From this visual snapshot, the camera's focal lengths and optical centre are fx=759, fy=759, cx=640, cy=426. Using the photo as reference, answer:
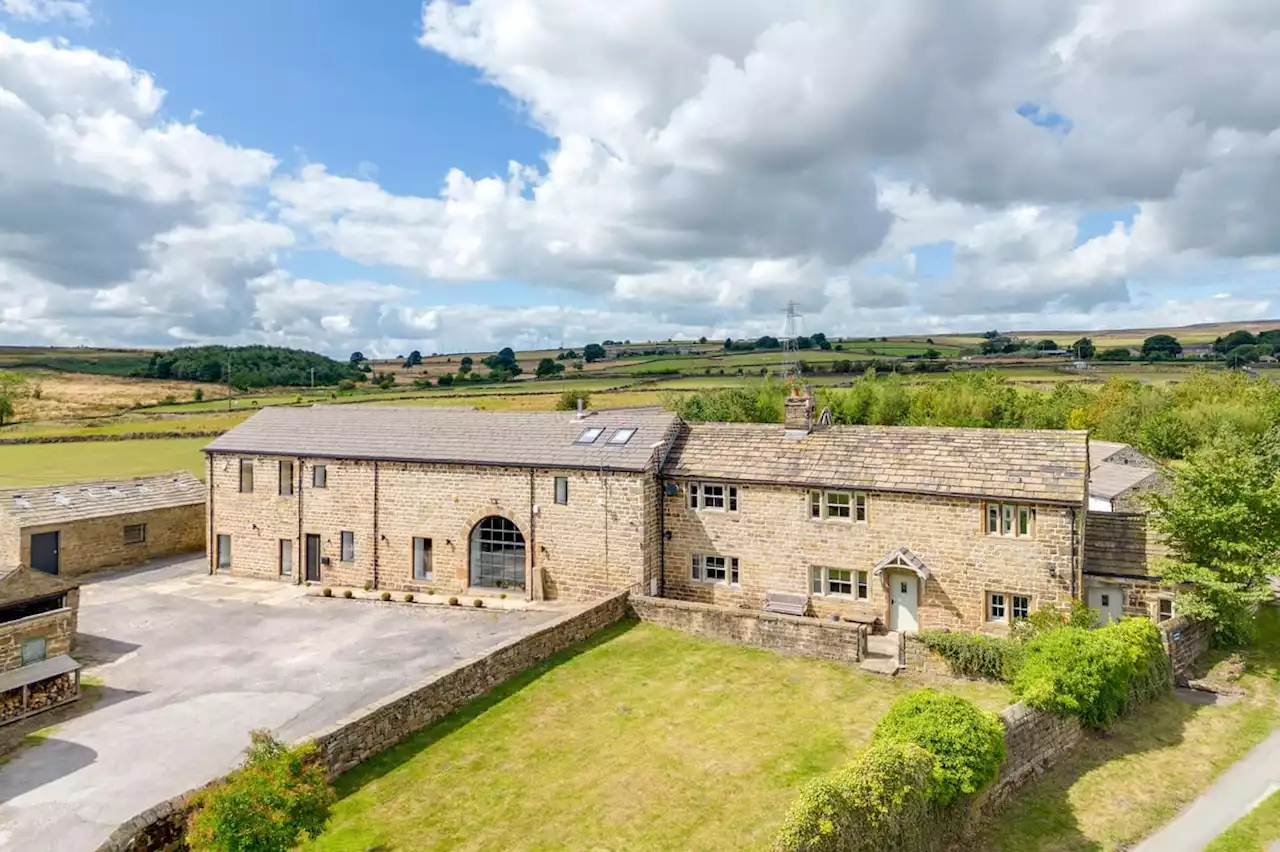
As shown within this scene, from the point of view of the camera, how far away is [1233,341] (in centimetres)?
14038

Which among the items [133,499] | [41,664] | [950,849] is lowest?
[950,849]

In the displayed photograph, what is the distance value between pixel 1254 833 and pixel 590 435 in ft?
71.3

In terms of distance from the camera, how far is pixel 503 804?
14.0m

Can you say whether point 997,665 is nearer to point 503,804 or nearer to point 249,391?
point 503,804

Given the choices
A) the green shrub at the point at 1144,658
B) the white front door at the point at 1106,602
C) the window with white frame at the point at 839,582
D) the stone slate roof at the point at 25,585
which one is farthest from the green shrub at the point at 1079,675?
the stone slate roof at the point at 25,585

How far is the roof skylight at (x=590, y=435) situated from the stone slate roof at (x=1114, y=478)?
23.6 m

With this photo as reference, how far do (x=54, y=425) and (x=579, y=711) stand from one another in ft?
265

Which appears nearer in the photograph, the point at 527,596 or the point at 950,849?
the point at 950,849

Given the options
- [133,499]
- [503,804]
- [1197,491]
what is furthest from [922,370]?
[503,804]

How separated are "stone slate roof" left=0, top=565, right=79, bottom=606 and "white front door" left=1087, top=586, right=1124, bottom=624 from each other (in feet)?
99.8

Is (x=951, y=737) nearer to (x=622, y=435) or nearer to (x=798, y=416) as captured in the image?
(x=798, y=416)

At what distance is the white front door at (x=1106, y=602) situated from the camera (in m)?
23.2

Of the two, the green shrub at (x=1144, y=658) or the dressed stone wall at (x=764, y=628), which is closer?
the green shrub at (x=1144, y=658)

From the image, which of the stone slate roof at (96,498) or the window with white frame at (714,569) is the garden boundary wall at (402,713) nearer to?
the window with white frame at (714,569)
